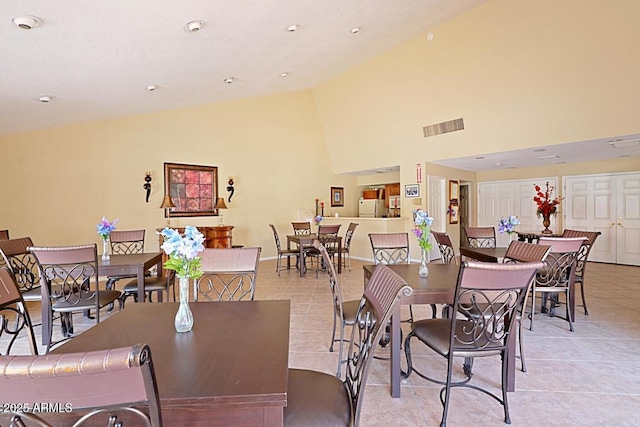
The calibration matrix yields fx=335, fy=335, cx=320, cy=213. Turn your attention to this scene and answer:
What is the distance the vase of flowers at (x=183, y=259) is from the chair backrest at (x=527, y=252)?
99.1 inches

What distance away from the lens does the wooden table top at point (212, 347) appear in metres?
1.00

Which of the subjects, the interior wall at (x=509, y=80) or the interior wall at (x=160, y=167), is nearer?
the interior wall at (x=509, y=80)

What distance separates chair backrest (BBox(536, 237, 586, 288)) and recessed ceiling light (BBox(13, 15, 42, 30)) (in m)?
4.61

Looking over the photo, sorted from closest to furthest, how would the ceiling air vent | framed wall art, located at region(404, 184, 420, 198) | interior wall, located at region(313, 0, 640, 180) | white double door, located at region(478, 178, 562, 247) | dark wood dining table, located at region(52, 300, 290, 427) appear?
dark wood dining table, located at region(52, 300, 290, 427) → interior wall, located at region(313, 0, 640, 180) → the ceiling air vent → framed wall art, located at region(404, 184, 420, 198) → white double door, located at region(478, 178, 562, 247)

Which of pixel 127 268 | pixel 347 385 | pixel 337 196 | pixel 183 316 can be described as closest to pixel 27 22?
pixel 127 268

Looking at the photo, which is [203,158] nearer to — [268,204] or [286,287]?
[268,204]

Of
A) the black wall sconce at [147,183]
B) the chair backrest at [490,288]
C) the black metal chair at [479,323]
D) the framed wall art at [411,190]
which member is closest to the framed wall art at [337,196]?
the framed wall art at [411,190]

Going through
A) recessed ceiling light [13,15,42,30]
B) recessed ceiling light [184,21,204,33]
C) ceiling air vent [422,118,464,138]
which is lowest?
recessed ceiling light [13,15,42,30]

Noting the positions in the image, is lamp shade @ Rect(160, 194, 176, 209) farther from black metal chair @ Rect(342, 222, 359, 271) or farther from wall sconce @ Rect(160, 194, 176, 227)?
black metal chair @ Rect(342, 222, 359, 271)

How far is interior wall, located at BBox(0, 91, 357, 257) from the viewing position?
17.6 ft

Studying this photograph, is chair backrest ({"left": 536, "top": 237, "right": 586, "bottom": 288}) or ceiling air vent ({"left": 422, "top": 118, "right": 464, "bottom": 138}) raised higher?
ceiling air vent ({"left": 422, "top": 118, "right": 464, "bottom": 138})

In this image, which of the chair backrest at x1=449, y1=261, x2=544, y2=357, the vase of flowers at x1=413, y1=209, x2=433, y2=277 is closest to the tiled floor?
the chair backrest at x1=449, y1=261, x2=544, y2=357

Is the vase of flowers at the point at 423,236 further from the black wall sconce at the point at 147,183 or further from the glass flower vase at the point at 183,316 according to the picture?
the black wall sconce at the point at 147,183

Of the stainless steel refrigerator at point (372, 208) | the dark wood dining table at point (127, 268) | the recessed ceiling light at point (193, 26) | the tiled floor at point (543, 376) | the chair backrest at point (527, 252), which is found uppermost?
the recessed ceiling light at point (193, 26)
